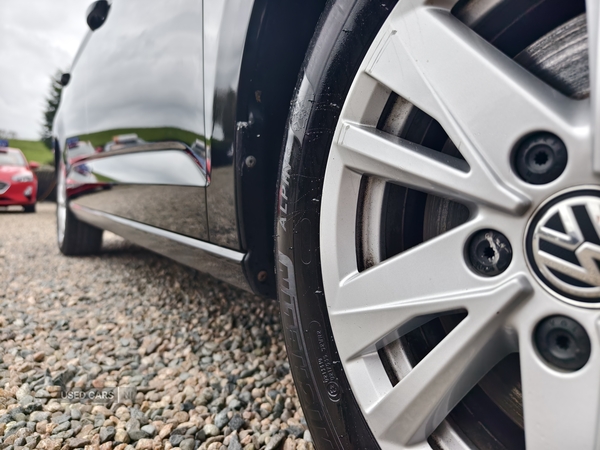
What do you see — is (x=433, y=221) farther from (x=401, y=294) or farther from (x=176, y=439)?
(x=176, y=439)

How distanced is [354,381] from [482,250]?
0.30m

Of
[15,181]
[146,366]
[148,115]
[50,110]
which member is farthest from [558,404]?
[50,110]

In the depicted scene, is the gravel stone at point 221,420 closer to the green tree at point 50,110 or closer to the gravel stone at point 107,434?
the gravel stone at point 107,434

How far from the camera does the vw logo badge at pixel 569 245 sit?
1.49 feet

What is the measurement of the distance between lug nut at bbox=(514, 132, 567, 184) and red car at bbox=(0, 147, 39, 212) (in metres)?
7.75

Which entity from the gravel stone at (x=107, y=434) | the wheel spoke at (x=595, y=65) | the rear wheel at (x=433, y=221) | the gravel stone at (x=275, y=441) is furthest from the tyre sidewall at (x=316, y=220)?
the gravel stone at (x=107, y=434)

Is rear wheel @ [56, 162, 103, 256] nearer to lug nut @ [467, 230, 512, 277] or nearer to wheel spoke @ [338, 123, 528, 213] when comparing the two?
wheel spoke @ [338, 123, 528, 213]

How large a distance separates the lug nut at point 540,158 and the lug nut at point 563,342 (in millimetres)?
165

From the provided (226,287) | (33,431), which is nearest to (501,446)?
(33,431)

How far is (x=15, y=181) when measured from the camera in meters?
6.63

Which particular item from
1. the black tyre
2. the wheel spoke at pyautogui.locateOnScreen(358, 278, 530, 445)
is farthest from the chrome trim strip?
the black tyre

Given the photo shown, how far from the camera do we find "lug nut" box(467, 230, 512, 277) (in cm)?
53

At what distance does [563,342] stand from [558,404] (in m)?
0.07

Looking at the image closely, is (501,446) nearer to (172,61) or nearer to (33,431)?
(33,431)
